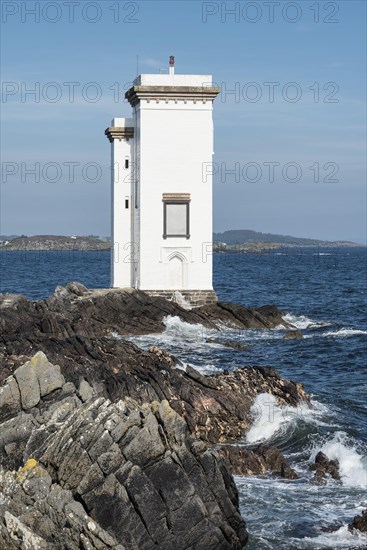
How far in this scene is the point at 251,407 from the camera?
22797 millimetres

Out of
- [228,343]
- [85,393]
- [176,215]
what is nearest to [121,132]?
[176,215]

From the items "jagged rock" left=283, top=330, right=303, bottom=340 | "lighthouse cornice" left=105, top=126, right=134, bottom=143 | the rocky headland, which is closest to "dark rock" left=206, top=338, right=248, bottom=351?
"jagged rock" left=283, top=330, right=303, bottom=340

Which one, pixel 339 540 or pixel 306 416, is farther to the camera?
pixel 306 416

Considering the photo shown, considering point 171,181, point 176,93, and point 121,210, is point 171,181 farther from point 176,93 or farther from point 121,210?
point 121,210

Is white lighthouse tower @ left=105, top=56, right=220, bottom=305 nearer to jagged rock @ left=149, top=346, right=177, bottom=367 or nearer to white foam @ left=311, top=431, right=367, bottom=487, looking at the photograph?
jagged rock @ left=149, top=346, right=177, bottom=367

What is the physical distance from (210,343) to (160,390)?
13.3 metres

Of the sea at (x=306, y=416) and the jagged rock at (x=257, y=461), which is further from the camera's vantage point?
the jagged rock at (x=257, y=461)

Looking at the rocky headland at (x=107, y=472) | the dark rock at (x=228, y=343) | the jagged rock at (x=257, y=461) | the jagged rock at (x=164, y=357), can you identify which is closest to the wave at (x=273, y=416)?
the rocky headland at (x=107, y=472)

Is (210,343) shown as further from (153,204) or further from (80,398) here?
(80,398)

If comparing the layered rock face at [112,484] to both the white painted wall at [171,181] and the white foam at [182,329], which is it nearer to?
the white foam at [182,329]

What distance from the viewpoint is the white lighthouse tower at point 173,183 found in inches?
1672

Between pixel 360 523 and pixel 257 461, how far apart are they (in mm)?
3618

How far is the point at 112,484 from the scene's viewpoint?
1362 cm

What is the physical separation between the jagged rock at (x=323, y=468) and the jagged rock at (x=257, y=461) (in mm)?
464
